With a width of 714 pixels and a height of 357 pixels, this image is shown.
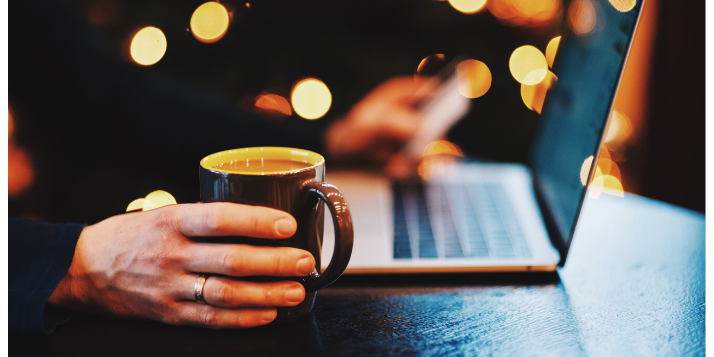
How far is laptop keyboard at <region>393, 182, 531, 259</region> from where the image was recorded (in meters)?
0.51

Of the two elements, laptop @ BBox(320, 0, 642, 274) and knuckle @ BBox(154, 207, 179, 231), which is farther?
laptop @ BBox(320, 0, 642, 274)

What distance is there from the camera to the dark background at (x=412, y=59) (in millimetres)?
1535

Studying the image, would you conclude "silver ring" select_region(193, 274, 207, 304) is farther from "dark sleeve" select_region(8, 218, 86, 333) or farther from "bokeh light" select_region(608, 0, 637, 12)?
"bokeh light" select_region(608, 0, 637, 12)

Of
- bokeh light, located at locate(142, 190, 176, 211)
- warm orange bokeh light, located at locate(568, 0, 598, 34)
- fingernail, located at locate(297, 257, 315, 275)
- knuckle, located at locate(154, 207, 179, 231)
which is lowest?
bokeh light, located at locate(142, 190, 176, 211)

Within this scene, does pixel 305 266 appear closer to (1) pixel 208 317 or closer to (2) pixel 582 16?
(1) pixel 208 317

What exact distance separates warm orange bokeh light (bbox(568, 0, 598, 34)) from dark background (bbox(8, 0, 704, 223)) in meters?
0.92

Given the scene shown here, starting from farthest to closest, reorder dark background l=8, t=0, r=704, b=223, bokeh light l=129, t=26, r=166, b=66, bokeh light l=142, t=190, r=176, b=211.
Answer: dark background l=8, t=0, r=704, b=223, bokeh light l=129, t=26, r=166, b=66, bokeh light l=142, t=190, r=176, b=211

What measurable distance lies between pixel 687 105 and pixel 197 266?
174 centimetres

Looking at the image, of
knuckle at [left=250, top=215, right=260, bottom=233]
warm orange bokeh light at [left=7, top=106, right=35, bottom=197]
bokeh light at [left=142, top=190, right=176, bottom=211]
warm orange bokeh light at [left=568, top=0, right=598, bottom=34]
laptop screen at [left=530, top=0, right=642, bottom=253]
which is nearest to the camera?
knuckle at [left=250, top=215, right=260, bottom=233]

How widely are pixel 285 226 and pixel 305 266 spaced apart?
0.12 ft

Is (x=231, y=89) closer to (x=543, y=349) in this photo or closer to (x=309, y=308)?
(x=309, y=308)

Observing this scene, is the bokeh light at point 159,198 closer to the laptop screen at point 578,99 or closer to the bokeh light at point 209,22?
the bokeh light at point 209,22

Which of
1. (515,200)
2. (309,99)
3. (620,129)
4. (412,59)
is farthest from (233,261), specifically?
(620,129)

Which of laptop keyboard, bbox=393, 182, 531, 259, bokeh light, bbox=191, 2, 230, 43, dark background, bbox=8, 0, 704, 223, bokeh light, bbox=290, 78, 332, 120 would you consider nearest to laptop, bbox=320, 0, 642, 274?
laptop keyboard, bbox=393, 182, 531, 259
